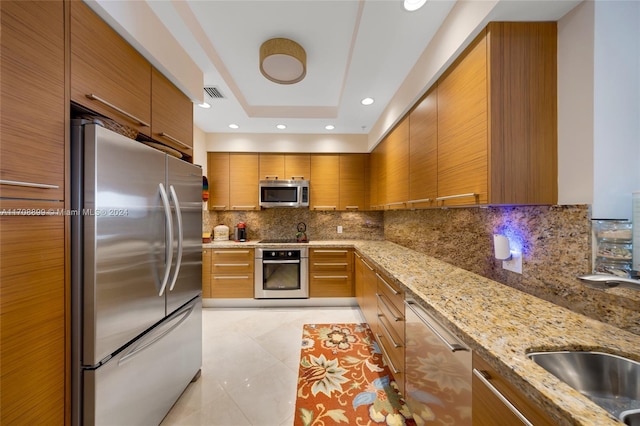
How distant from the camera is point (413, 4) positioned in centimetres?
130

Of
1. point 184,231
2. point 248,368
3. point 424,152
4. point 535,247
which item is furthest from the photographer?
point 248,368

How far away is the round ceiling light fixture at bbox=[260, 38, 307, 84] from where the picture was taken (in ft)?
5.71

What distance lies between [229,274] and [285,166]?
1.81 m

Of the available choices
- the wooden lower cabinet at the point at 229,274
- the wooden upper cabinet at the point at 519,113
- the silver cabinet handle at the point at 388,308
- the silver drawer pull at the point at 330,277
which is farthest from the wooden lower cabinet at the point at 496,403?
the wooden lower cabinet at the point at 229,274

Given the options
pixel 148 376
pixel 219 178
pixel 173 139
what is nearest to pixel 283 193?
pixel 219 178

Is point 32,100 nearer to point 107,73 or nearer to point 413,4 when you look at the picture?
point 107,73

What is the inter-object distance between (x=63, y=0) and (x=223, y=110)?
1730 mm

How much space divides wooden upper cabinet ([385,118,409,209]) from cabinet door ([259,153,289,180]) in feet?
5.40

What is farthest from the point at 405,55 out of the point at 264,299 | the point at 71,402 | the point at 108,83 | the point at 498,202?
the point at 264,299

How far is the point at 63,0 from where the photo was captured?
0.96 meters

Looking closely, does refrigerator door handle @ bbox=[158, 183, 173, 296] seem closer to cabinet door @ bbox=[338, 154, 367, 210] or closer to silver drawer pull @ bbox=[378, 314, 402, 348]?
silver drawer pull @ bbox=[378, 314, 402, 348]

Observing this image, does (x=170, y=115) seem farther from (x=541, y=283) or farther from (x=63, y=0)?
(x=541, y=283)

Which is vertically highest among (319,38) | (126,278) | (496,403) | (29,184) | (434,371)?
(319,38)

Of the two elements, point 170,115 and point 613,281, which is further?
point 170,115
